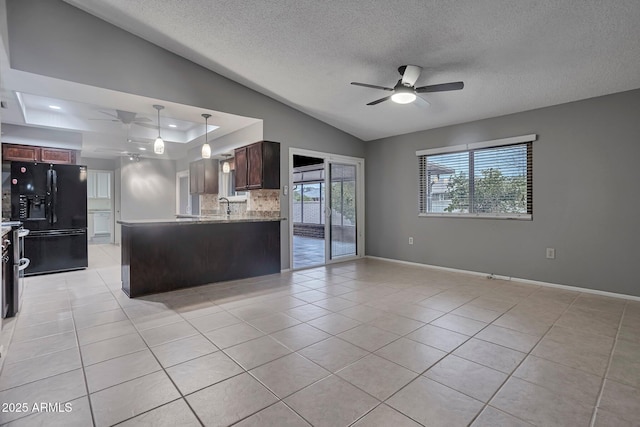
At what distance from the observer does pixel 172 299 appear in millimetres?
3658

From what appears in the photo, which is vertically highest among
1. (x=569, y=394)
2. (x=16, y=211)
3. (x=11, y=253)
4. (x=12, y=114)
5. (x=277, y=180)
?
(x=12, y=114)

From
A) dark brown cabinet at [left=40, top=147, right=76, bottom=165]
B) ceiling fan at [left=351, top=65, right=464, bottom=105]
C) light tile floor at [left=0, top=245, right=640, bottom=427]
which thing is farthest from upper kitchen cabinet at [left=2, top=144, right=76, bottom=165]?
ceiling fan at [left=351, top=65, right=464, bottom=105]

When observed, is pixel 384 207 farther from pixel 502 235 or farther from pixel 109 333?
pixel 109 333

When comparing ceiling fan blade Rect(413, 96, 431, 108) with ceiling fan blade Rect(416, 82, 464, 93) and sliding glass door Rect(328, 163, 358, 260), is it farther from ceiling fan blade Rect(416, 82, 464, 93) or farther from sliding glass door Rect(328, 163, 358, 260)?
sliding glass door Rect(328, 163, 358, 260)

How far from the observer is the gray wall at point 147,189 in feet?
27.3

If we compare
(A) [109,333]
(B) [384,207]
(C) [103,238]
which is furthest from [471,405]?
(C) [103,238]

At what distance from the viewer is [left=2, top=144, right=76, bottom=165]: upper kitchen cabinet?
5.32 m

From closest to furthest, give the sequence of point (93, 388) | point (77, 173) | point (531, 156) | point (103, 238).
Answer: point (93, 388), point (531, 156), point (77, 173), point (103, 238)

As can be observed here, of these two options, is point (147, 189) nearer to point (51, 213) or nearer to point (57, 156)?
point (57, 156)

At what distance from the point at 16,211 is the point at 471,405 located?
251 inches

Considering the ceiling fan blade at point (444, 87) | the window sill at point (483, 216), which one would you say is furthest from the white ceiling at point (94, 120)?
the window sill at point (483, 216)

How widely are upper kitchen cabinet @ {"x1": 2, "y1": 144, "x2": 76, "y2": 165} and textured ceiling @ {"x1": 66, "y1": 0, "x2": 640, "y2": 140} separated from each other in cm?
363

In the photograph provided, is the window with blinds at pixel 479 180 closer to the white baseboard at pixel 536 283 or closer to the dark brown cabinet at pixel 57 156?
the white baseboard at pixel 536 283

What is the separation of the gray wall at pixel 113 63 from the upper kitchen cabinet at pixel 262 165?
5.0 inches
